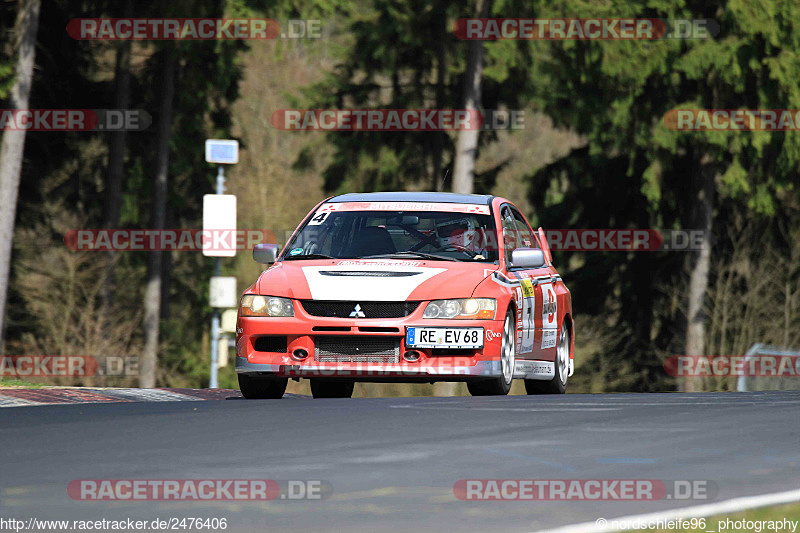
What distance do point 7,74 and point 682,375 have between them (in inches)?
615

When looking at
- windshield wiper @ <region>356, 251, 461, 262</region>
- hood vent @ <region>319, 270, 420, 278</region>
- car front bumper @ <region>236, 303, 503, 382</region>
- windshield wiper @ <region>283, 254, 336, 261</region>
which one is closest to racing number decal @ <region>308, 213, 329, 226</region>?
windshield wiper @ <region>283, 254, 336, 261</region>

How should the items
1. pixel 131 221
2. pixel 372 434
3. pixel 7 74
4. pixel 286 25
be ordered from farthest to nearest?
pixel 131 221 < pixel 286 25 < pixel 7 74 < pixel 372 434

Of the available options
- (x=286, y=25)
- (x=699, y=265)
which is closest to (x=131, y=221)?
(x=286, y=25)

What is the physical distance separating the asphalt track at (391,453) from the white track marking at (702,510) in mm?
135

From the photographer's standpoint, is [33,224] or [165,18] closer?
[165,18]

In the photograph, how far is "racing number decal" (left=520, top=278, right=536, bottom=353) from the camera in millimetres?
13609

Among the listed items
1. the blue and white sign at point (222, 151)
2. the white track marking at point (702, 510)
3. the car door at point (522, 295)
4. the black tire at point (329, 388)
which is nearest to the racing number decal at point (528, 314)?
the car door at point (522, 295)

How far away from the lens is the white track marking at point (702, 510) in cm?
641

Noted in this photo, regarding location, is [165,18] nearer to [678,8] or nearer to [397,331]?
[678,8]

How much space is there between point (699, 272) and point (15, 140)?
14.5 meters

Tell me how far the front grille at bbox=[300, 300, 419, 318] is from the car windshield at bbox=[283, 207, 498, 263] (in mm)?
848

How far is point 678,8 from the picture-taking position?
32.8 m

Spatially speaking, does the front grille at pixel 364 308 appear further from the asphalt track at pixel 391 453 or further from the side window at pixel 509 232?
the side window at pixel 509 232

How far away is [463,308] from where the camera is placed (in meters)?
12.5
